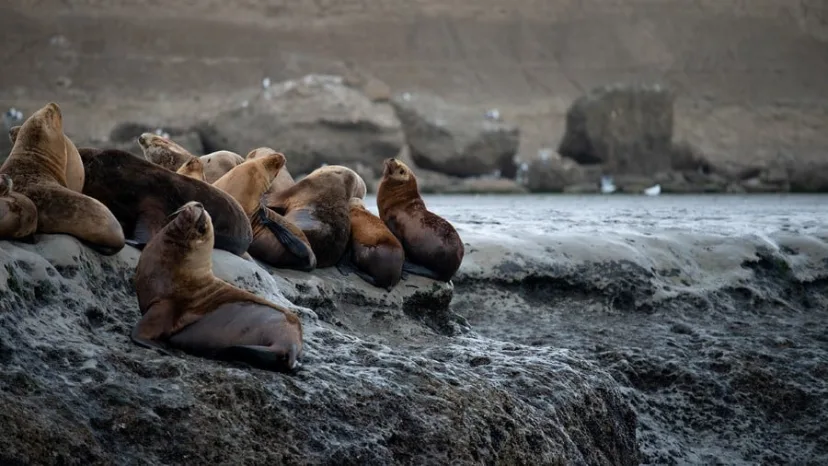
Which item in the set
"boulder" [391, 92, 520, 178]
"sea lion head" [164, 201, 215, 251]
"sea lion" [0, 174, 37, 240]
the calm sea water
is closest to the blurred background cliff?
"boulder" [391, 92, 520, 178]

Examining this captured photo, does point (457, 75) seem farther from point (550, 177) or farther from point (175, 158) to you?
point (175, 158)

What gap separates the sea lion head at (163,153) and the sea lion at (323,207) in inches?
21.2

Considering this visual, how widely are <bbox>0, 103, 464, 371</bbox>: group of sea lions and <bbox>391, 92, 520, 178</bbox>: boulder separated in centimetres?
4271

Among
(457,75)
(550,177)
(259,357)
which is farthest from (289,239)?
(457,75)

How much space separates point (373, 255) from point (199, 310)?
1977 millimetres

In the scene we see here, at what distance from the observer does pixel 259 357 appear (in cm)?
472

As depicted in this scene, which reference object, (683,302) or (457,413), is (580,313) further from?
(457,413)

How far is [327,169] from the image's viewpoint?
288 inches

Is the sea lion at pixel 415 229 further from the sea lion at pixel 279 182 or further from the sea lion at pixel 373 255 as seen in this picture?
the sea lion at pixel 279 182

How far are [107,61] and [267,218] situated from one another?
233ft

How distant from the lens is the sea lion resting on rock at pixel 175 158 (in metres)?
7.28

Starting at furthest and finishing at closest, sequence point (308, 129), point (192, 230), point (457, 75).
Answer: point (457, 75) → point (308, 129) → point (192, 230)

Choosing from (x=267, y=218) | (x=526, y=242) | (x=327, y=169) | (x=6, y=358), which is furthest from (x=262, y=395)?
(x=526, y=242)

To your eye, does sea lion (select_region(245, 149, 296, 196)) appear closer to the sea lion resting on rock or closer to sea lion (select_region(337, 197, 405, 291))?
the sea lion resting on rock
